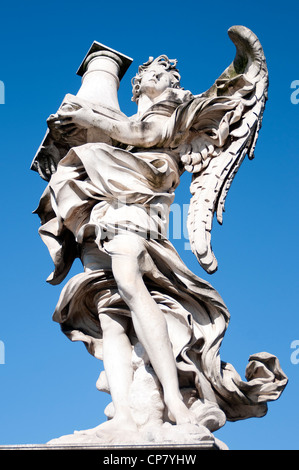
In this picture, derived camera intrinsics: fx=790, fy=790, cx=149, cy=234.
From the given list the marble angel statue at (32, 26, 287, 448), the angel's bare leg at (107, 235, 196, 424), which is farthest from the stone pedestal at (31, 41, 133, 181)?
the angel's bare leg at (107, 235, 196, 424)

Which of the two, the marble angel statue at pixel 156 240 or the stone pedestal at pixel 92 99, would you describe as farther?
the stone pedestal at pixel 92 99

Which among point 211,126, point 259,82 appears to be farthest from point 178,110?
point 259,82

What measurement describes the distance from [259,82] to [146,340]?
280 centimetres

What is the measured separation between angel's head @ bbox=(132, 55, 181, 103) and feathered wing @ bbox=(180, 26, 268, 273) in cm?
40

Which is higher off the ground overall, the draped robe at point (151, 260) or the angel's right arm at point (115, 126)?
the angel's right arm at point (115, 126)

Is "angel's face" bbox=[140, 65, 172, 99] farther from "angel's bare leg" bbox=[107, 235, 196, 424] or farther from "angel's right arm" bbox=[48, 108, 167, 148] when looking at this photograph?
"angel's bare leg" bbox=[107, 235, 196, 424]

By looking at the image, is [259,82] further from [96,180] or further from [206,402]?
[206,402]

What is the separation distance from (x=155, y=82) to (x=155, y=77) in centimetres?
7

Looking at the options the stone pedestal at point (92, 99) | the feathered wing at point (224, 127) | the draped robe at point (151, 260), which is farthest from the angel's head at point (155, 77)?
the draped robe at point (151, 260)

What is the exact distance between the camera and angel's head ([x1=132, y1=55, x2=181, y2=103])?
737cm

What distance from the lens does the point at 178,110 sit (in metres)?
6.75

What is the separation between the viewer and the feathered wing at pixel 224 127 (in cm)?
668

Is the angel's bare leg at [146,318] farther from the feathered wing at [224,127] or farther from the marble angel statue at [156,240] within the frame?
the feathered wing at [224,127]
